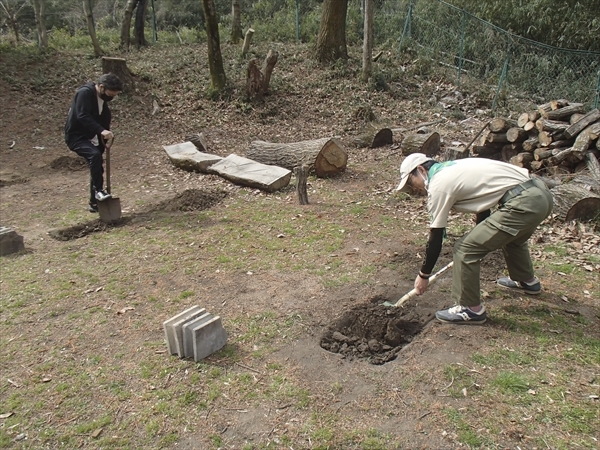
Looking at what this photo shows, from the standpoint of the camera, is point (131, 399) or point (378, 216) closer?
point (131, 399)

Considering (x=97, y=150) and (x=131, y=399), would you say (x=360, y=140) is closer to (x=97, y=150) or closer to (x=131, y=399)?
(x=97, y=150)

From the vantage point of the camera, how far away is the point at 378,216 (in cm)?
672

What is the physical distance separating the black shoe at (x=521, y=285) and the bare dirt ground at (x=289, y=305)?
10cm

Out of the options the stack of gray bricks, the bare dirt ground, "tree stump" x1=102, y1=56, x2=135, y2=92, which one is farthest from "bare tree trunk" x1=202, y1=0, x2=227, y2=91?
the stack of gray bricks

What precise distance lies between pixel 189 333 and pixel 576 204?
486 centimetres

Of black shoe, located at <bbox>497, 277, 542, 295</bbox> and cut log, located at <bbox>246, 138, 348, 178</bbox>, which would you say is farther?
cut log, located at <bbox>246, 138, 348, 178</bbox>

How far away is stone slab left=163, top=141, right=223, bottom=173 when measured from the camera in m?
8.64

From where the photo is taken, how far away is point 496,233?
378 cm

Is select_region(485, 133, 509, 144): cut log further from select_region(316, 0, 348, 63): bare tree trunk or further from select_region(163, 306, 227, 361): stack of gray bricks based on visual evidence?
select_region(316, 0, 348, 63): bare tree trunk

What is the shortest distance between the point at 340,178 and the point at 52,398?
19.1 feet

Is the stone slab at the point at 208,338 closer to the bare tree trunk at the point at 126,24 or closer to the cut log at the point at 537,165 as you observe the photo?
the cut log at the point at 537,165

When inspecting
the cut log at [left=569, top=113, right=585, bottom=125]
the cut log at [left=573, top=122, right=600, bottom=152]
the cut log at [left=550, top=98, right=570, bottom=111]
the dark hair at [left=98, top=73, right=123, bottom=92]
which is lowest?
the cut log at [left=573, top=122, right=600, bottom=152]

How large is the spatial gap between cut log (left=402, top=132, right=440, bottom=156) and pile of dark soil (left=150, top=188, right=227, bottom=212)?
359cm

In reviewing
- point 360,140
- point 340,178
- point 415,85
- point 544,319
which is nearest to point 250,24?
point 415,85
